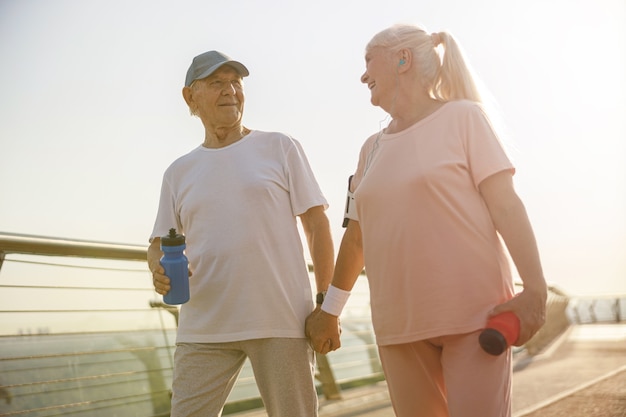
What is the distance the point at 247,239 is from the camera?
2.85m

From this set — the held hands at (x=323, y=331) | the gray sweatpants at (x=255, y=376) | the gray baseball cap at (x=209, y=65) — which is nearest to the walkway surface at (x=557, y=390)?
the gray sweatpants at (x=255, y=376)

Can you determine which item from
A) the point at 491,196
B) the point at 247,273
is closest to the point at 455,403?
the point at 491,196

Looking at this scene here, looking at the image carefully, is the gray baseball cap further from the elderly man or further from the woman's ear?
the woman's ear

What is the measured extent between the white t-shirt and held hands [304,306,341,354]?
6 cm

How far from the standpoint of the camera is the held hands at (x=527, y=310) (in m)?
2.08

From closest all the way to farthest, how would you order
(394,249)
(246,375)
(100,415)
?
(394,249)
(100,415)
(246,375)

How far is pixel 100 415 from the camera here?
13.2 ft

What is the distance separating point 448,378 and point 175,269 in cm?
105

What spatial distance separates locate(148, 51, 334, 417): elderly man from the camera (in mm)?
2787

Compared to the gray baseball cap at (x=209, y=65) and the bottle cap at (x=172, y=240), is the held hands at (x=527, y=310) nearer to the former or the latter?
the bottle cap at (x=172, y=240)

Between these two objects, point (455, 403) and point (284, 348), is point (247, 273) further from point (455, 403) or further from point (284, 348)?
point (455, 403)

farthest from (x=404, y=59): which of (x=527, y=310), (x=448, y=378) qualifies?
(x=448, y=378)

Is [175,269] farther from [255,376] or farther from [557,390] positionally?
[557,390]

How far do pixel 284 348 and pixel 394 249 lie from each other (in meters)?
0.71
